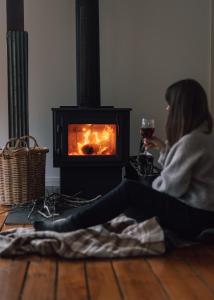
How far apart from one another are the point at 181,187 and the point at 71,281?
730mm

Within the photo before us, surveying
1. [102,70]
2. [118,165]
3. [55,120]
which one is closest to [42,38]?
[102,70]

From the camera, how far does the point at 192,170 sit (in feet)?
7.73

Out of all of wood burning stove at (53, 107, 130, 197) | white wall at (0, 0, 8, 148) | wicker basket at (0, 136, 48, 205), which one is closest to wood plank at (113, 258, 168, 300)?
wicker basket at (0, 136, 48, 205)

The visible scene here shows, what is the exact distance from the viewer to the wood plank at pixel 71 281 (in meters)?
1.80

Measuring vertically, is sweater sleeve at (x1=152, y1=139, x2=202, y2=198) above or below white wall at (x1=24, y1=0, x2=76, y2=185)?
below

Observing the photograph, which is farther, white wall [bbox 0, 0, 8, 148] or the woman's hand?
white wall [bbox 0, 0, 8, 148]

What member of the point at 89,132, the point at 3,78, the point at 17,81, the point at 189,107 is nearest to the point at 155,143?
the point at 189,107

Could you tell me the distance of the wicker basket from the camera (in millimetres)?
3525

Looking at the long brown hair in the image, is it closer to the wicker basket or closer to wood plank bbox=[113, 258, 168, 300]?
wood plank bbox=[113, 258, 168, 300]

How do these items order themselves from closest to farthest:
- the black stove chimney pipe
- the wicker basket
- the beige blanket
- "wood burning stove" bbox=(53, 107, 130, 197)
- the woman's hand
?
the beige blanket → the woman's hand → the wicker basket → "wood burning stove" bbox=(53, 107, 130, 197) → the black stove chimney pipe

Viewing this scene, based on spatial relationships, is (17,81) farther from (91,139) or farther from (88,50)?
(91,139)

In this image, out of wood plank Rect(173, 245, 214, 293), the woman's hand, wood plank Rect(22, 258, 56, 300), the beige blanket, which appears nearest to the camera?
wood plank Rect(22, 258, 56, 300)

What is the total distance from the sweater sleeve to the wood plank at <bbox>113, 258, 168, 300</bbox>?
0.38m

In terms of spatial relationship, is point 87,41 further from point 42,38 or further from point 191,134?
point 191,134
